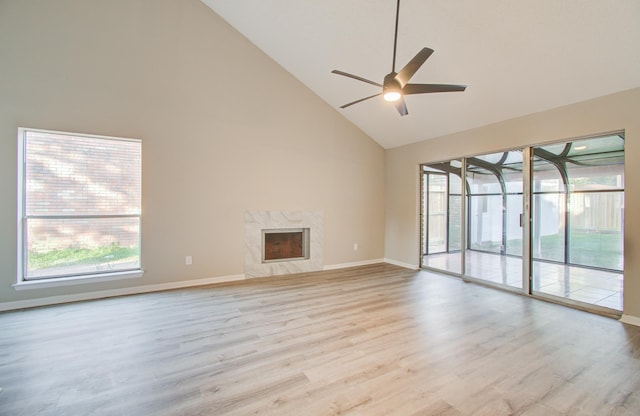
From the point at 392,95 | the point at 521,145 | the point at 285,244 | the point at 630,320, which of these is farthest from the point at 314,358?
the point at 521,145

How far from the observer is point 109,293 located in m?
3.94

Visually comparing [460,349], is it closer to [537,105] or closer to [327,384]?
[327,384]

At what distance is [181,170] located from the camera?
173 inches

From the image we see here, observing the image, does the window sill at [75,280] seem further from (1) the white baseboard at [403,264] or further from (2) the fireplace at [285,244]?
(1) the white baseboard at [403,264]

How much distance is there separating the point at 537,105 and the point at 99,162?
244 inches

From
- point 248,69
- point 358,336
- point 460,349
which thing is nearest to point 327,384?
point 358,336

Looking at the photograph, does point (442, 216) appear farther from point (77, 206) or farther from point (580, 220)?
point (77, 206)

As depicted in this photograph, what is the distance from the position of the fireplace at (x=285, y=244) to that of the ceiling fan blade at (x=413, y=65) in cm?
347

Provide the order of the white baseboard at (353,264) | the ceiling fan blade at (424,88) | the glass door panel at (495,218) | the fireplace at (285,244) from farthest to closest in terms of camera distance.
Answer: the white baseboard at (353,264)
the fireplace at (285,244)
the glass door panel at (495,218)
the ceiling fan blade at (424,88)

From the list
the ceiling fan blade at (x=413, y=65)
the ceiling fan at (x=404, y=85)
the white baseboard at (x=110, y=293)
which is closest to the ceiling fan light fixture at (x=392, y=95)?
the ceiling fan at (x=404, y=85)

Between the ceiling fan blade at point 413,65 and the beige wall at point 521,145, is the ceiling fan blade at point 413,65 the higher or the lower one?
the higher one

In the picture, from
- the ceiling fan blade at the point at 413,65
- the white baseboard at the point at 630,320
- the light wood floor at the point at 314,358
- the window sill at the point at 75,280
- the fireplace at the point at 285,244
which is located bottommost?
the light wood floor at the point at 314,358

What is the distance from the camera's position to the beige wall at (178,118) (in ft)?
11.3

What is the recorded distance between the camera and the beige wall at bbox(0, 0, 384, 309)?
3.44 metres
